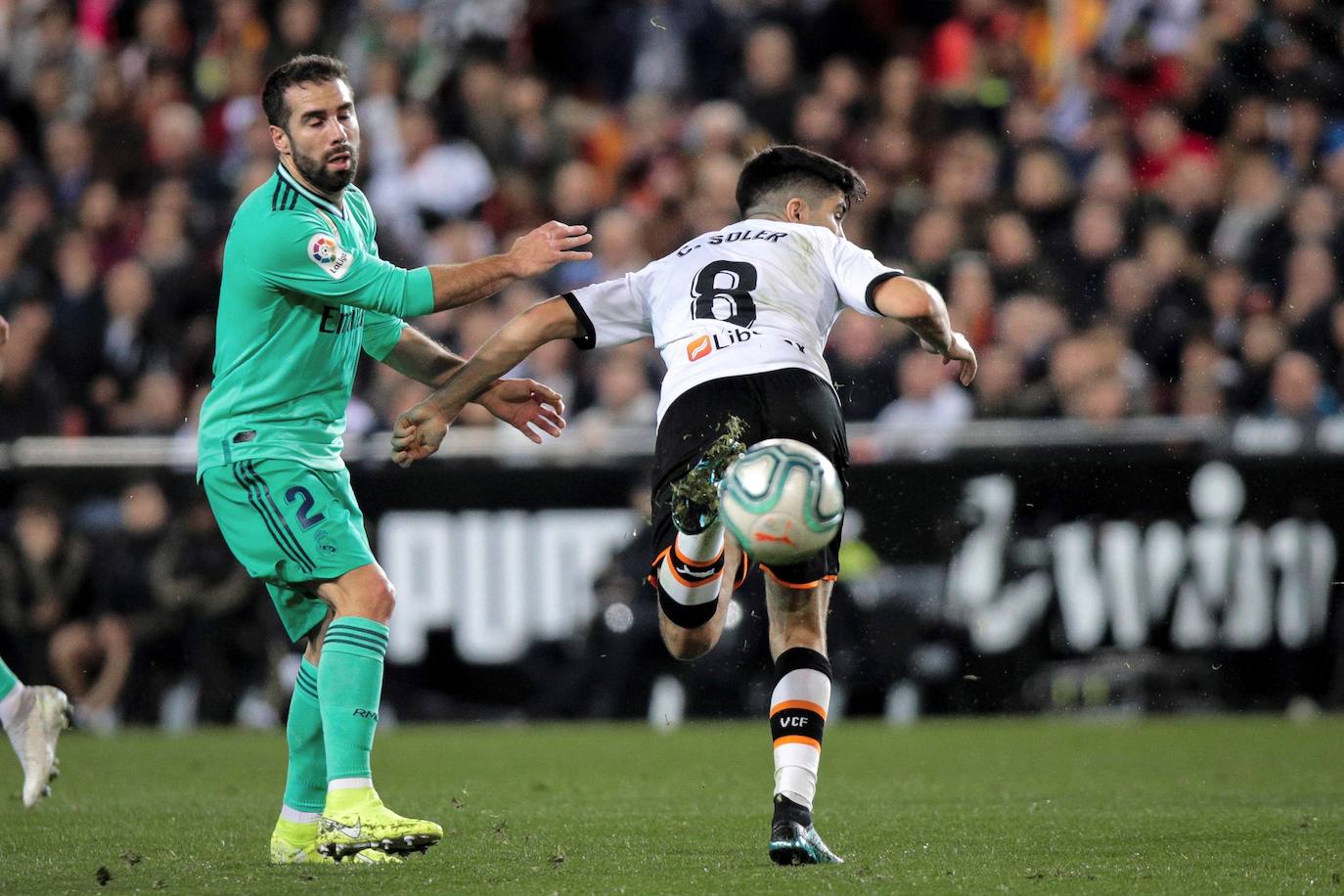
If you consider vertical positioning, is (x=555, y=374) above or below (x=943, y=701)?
above

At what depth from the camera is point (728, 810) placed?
7168 millimetres

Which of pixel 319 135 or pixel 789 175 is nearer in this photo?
pixel 319 135

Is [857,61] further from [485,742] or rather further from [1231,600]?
[485,742]

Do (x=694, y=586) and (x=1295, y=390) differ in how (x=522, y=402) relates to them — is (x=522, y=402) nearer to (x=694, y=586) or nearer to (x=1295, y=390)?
(x=694, y=586)

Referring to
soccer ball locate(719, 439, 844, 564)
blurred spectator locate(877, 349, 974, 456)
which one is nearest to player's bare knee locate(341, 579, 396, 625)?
soccer ball locate(719, 439, 844, 564)

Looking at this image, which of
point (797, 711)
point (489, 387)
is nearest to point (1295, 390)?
point (489, 387)

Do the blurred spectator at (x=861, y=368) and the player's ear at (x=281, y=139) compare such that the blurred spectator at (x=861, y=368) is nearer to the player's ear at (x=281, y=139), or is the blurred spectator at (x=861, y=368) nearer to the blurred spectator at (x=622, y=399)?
the blurred spectator at (x=622, y=399)

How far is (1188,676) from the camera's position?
11.3 metres

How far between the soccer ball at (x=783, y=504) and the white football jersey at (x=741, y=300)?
55cm

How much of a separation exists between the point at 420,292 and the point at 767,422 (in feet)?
3.65

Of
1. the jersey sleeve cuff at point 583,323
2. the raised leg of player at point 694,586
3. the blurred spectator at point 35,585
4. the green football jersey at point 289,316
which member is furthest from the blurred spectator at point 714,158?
the green football jersey at point 289,316

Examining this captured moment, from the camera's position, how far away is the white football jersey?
5898mm

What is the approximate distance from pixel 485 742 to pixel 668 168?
16.3 ft

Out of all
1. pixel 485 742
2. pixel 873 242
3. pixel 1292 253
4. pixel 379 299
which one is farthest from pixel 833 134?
pixel 379 299
